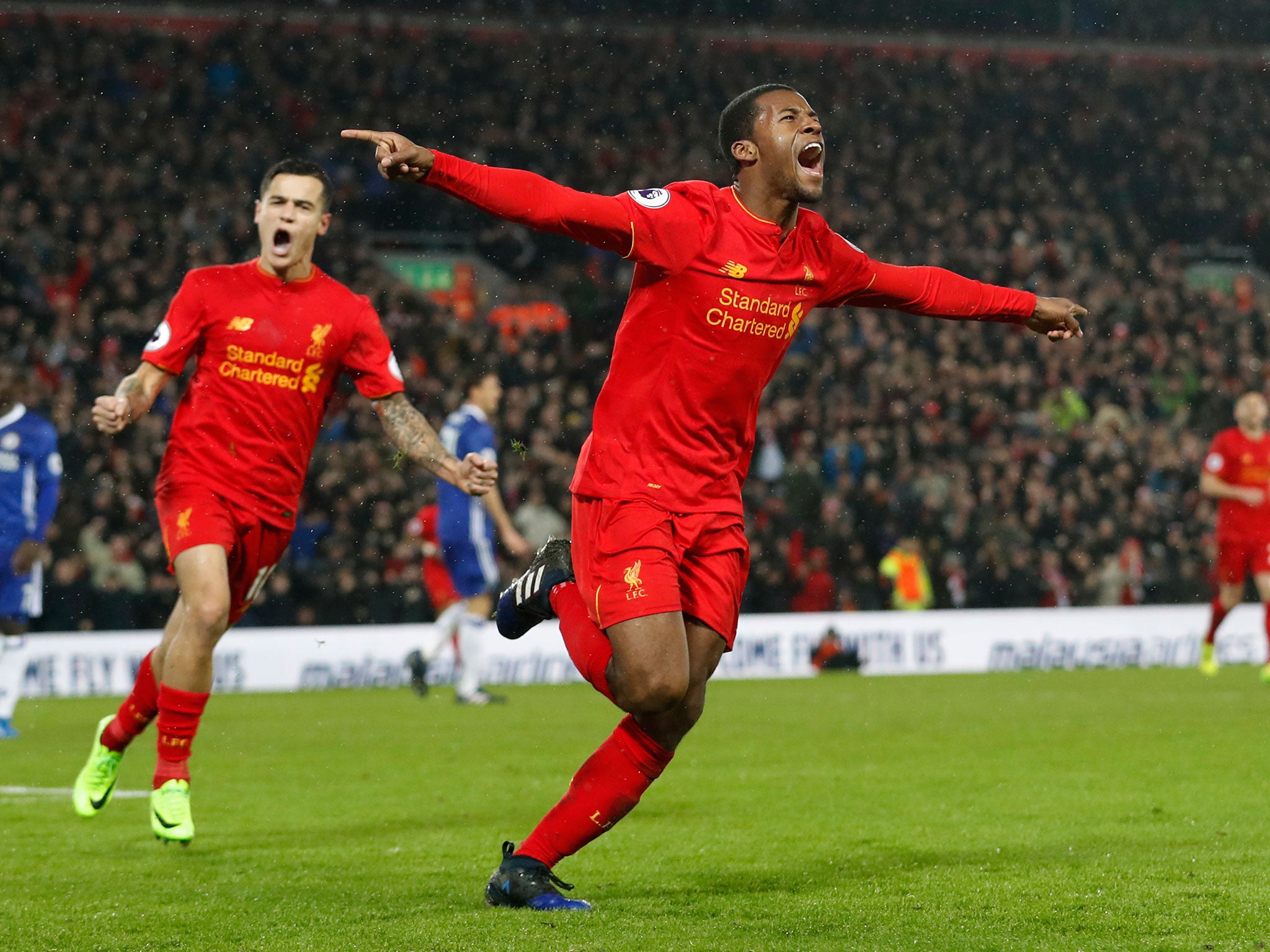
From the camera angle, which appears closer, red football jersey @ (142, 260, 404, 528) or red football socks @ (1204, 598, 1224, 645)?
red football jersey @ (142, 260, 404, 528)

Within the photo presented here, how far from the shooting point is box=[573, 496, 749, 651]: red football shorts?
4691 mm

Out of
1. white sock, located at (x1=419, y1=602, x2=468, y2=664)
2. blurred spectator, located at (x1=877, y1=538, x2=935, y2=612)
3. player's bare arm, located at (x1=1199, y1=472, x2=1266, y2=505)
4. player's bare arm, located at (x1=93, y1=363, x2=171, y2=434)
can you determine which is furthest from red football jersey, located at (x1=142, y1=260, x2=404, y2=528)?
blurred spectator, located at (x1=877, y1=538, x2=935, y2=612)

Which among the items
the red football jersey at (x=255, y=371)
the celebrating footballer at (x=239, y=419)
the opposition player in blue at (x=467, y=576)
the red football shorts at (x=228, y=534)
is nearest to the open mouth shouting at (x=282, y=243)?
the celebrating footballer at (x=239, y=419)

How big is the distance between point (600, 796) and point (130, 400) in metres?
2.32

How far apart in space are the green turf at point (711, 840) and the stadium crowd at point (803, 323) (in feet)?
21.8

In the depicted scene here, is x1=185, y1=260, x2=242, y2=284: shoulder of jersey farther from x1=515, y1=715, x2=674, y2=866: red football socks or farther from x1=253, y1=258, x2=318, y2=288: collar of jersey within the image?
x1=515, y1=715, x2=674, y2=866: red football socks

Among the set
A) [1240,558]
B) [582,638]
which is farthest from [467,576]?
[582,638]

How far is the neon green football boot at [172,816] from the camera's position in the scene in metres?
5.97

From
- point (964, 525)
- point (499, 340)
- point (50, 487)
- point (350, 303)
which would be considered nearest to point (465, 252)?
point (499, 340)

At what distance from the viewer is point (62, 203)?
20.4 metres

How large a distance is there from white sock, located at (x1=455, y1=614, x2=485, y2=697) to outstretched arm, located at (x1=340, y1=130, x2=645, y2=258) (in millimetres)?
9139

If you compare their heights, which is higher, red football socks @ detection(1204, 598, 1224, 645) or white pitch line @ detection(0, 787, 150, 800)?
red football socks @ detection(1204, 598, 1224, 645)

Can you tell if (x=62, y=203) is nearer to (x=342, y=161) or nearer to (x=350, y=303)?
(x=342, y=161)

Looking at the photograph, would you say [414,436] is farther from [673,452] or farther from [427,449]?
[673,452]
